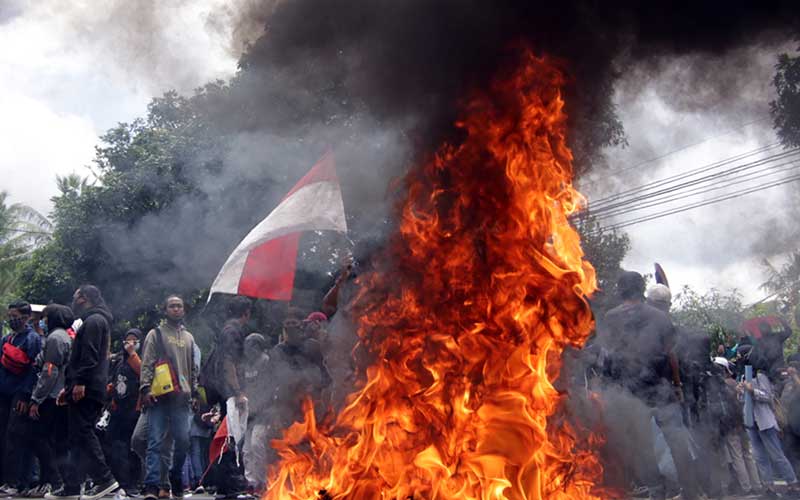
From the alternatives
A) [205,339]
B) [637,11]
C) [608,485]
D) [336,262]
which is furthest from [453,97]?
[205,339]

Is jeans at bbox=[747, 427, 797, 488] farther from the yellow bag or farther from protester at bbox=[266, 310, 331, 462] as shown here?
the yellow bag

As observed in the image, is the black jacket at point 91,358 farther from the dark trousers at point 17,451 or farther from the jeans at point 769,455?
the jeans at point 769,455

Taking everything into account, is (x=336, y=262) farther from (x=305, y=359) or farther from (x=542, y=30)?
(x=542, y=30)

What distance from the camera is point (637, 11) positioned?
619 cm

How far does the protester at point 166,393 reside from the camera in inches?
309

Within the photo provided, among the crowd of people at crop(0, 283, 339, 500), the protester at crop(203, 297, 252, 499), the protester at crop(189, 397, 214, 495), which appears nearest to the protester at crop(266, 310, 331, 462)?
the crowd of people at crop(0, 283, 339, 500)

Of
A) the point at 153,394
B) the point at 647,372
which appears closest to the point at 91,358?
the point at 153,394

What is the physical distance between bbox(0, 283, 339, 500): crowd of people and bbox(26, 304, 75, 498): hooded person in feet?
0.03

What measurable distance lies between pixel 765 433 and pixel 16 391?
7.95 m

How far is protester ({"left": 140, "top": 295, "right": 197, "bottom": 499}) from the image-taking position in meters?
7.84

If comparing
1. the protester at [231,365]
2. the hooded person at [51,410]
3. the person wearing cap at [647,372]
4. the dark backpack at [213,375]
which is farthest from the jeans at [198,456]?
the person wearing cap at [647,372]

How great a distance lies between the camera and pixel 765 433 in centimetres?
889

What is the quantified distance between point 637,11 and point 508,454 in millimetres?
3383

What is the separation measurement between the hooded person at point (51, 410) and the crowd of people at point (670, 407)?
17.3 feet
